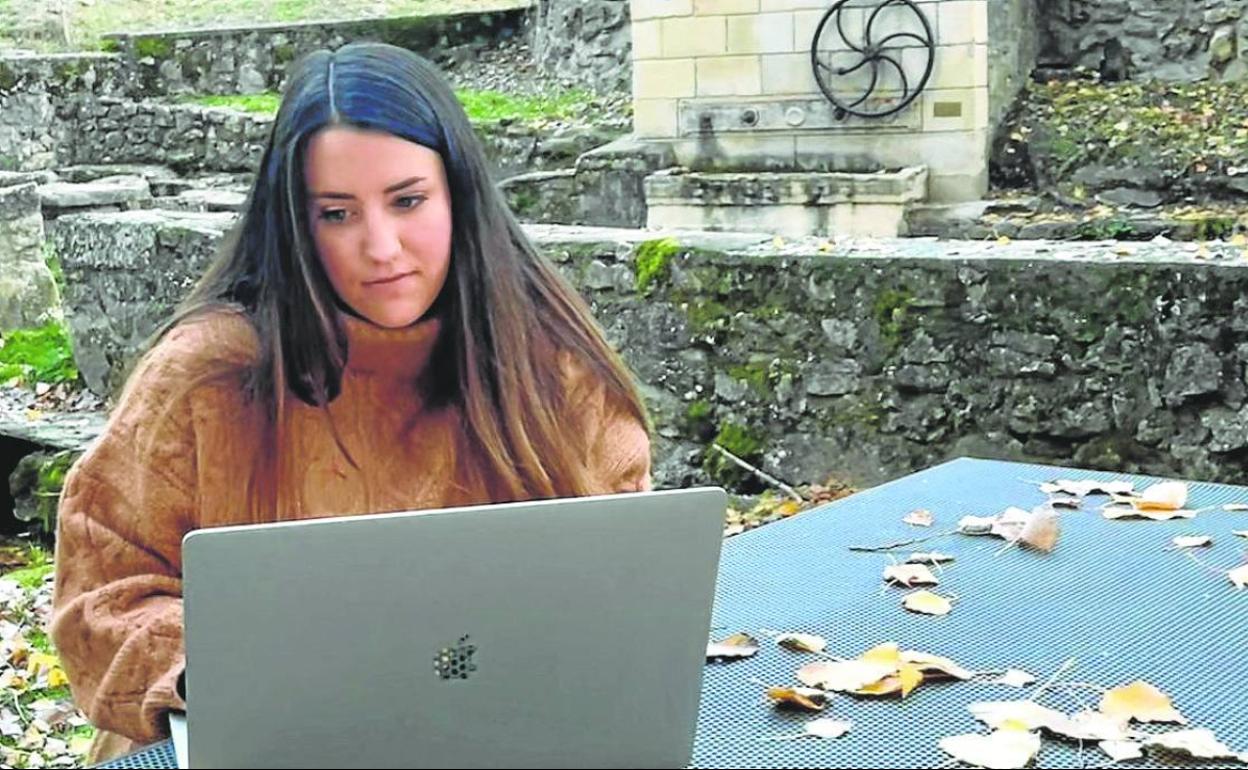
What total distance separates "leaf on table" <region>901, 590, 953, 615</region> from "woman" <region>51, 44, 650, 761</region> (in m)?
0.43

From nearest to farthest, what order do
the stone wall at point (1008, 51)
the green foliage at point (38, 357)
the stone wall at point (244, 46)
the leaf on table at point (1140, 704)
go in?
the leaf on table at point (1140, 704) < the green foliage at point (38, 357) < the stone wall at point (1008, 51) < the stone wall at point (244, 46)

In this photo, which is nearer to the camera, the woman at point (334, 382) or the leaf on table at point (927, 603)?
the woman at point (334, 382)

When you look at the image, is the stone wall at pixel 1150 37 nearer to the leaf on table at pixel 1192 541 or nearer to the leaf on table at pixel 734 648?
the leaf on table at pixel 1192 541

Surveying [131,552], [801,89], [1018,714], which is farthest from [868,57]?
[131,552]

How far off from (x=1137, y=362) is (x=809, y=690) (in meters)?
2.37

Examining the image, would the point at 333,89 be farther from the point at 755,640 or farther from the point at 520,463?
the point at 755,640

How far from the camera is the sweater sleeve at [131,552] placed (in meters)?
1.44

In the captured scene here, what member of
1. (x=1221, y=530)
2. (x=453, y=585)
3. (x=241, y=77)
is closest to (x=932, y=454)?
(x=1221, y=530)

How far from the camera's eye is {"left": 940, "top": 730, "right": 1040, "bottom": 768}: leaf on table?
4.54ft

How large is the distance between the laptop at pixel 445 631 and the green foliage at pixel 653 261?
3.08m

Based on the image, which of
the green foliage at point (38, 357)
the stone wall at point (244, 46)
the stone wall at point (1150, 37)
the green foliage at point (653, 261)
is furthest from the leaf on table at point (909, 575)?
the stone wall at point (244, 46)

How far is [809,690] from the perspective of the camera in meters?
1.58

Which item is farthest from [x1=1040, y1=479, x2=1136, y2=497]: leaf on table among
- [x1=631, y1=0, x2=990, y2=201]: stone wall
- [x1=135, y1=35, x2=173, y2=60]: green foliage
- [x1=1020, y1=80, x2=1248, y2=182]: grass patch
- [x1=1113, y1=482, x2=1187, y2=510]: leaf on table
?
[x1=135, y1=35, x2=173, y2=60]: green foliage

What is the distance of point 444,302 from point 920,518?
100 cm
